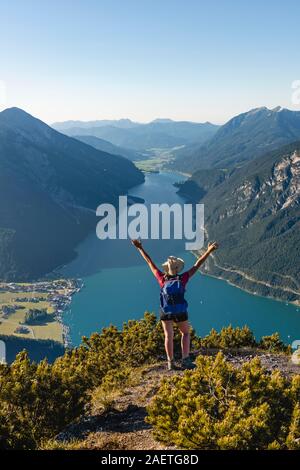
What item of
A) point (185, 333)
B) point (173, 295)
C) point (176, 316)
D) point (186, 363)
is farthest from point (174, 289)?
point (186, 363)

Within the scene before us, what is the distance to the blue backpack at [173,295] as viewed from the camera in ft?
45.9

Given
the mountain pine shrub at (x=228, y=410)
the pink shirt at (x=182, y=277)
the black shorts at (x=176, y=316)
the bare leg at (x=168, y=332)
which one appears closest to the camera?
the mountain pine shrub at (x=228, y=410)

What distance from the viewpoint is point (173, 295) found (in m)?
14.1

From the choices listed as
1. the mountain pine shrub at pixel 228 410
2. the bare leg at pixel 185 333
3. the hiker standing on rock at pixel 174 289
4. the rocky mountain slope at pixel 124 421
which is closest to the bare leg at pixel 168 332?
the hiker standing on rock at pixel 174 289

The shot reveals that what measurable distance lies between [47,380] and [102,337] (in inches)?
631

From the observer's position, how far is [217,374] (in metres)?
11.2

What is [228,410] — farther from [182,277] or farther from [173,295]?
[182,277]

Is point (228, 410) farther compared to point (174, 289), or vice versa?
point (174, 289)

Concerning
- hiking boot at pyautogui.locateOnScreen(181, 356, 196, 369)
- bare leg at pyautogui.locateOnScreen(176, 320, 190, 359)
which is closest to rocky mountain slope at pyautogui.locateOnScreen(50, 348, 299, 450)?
hiking boot at pyautogui.locateOnScreen(181, 356, 196, 369)

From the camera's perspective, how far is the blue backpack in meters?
14.0

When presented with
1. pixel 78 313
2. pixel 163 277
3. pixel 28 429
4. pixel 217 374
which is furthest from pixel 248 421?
pixel 78 313

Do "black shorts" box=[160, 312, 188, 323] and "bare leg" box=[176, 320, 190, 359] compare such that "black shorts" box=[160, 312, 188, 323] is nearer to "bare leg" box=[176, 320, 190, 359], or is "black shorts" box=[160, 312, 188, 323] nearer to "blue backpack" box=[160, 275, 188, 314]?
"blue backpack" box=[160, 275, 188, 314]

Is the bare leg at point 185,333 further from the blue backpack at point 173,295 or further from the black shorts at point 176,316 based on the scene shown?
the blue backpack at point 173,295
